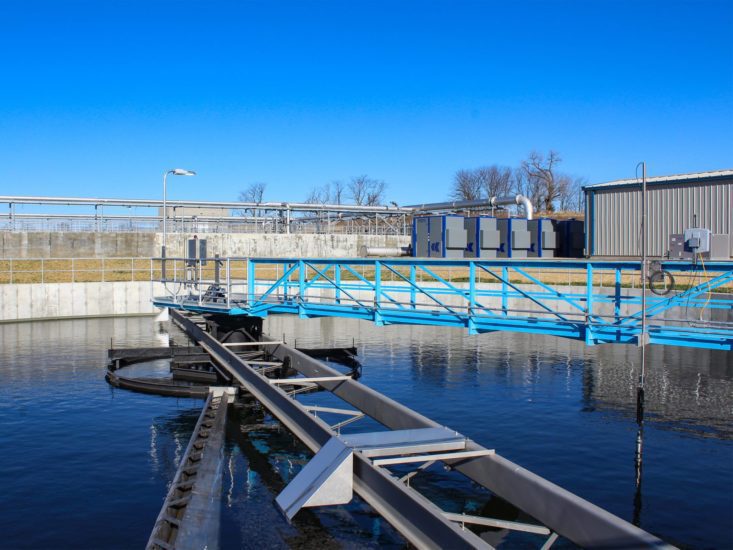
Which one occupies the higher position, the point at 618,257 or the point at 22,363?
the point at 618,257

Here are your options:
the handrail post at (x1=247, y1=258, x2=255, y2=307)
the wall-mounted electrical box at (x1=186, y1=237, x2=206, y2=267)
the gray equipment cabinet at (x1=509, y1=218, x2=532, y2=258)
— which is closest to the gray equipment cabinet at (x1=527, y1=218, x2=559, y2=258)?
the gray equipment cabinet at (x1=509, y1=218, x2=532, y2=258)

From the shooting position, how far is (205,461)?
11352mm

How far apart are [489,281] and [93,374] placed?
26.6m

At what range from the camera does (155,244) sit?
1628 inches

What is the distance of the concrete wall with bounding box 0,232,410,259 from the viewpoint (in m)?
Result: 38.7

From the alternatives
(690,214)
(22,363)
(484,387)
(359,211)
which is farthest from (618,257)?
(22,363)

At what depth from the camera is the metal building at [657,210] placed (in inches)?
1195

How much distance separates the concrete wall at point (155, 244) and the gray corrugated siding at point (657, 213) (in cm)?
1680

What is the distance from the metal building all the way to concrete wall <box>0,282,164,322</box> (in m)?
22.1

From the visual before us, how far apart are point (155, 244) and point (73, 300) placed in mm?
7438

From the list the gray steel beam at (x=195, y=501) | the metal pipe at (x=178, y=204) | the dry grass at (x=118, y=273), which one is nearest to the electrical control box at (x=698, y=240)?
the gray steel beam at (x=195, y=501)

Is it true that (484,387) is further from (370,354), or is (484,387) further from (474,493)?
(474,493)

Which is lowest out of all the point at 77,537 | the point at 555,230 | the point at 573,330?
the point at 77,537

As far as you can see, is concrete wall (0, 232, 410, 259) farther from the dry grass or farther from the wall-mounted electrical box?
the wall-mounted electrical box
